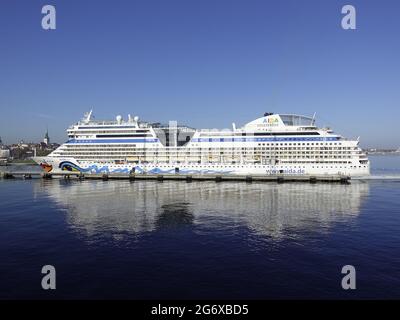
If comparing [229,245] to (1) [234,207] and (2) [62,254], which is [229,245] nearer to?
(2) [62,254]

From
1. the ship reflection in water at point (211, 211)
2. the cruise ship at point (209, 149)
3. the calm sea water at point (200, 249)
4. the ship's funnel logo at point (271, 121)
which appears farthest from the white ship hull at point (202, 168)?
the calm sea water at point (200, 249)

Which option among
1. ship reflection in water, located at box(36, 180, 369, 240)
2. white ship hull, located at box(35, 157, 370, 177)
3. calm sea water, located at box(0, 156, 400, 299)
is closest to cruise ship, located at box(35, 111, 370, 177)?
white ship hull, located at box(35, 157, 370, 177)

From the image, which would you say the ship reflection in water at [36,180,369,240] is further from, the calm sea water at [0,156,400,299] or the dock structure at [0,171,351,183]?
the dock structure at [0,171,351,183]

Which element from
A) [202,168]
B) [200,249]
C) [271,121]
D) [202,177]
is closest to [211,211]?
[200,249]

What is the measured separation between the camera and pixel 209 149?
7788cm

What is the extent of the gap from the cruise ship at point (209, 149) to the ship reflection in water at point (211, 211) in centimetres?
1904

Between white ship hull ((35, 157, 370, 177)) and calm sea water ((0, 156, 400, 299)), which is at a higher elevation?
white ship hull ((35, 157, 370, 177))

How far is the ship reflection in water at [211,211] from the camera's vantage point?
93.0ft

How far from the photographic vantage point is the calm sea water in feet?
53.5

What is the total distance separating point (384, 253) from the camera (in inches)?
851

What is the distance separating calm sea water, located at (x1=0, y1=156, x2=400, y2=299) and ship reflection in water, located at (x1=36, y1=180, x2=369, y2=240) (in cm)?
19

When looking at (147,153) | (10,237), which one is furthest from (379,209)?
(147,153)

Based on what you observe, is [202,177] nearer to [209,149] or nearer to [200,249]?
[209,149]

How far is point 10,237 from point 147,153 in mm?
56290
